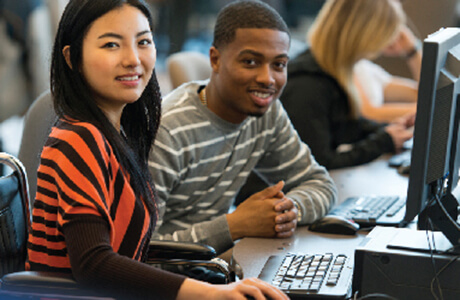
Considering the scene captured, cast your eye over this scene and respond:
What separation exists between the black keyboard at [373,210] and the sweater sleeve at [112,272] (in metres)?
0.69

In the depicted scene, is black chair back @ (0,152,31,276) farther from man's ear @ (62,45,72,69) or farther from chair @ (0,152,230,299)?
man's ear @ (62,45,72,69)

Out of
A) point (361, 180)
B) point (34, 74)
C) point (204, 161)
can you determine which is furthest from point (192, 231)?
point (34, 74)

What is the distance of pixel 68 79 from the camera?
3.67 feet

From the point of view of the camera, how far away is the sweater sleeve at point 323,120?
6.95 ft

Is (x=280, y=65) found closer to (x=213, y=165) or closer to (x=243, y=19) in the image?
(x=243, y=19)

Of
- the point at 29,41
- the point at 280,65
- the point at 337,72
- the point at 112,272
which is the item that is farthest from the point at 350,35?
the point at 29,41

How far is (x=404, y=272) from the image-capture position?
40.0 inches

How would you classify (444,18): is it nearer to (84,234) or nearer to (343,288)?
(343,288)

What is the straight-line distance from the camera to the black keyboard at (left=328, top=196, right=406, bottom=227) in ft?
4.87

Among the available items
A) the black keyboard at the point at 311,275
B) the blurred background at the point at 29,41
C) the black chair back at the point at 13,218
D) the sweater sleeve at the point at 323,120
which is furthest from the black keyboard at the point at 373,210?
the blurred background at the point at 29,41

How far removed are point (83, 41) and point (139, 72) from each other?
12 cm

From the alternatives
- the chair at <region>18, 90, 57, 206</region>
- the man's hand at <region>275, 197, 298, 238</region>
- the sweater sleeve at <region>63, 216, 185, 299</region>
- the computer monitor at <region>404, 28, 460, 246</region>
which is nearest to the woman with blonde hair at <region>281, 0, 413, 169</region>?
the man's hand at <region>275, 197, 298, 238</region>

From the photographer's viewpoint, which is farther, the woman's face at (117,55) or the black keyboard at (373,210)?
the black keyboard at (373,210)

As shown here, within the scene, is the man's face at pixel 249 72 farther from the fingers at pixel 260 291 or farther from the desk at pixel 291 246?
the fingers at pixel 260 291
